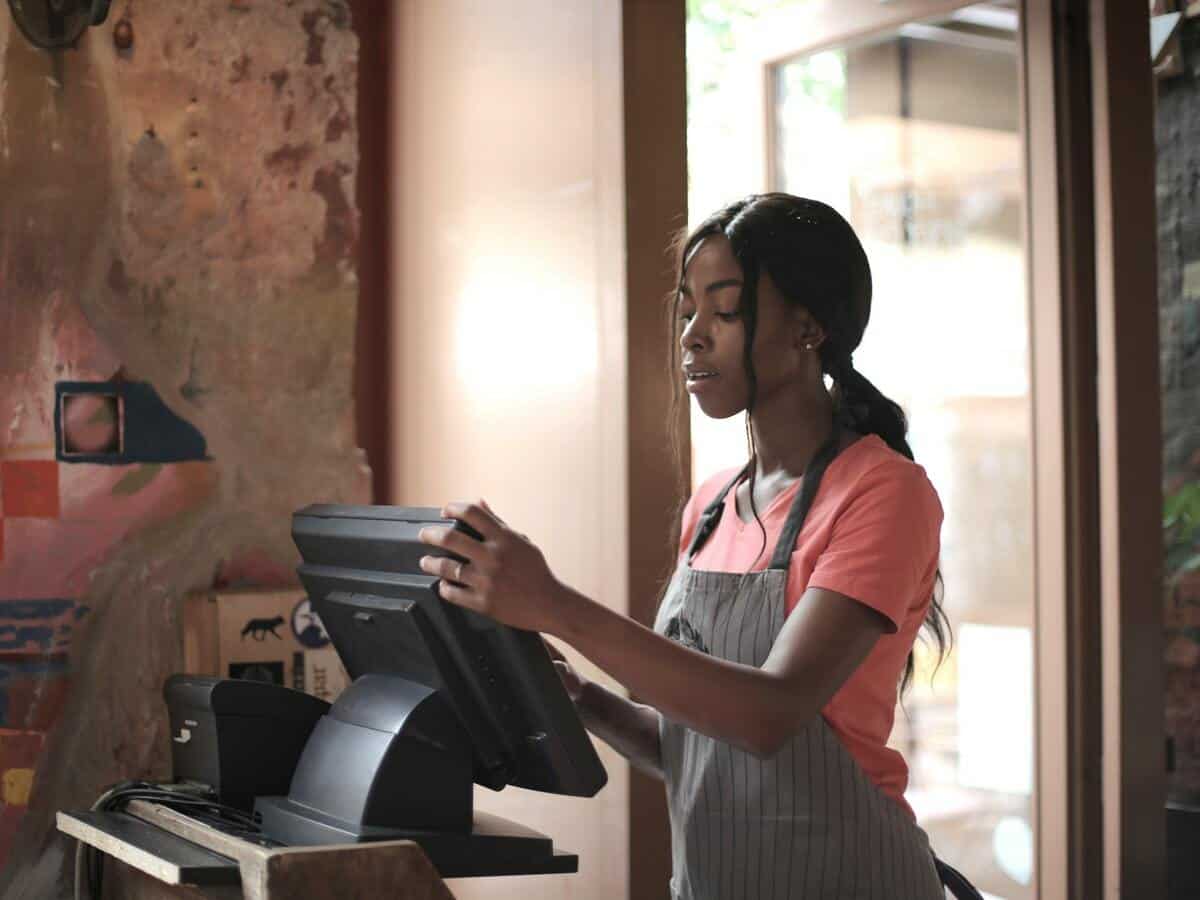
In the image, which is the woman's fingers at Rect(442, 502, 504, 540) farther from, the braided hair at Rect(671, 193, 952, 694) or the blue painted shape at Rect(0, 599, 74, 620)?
the blue painted shape at Rect(0, 599, 74, 620)

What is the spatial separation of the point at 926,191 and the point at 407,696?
2.53 metres

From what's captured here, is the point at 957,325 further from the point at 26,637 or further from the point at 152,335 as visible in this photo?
the point at 26,637

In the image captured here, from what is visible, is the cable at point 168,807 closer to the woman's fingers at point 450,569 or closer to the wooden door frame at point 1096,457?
the woman's fingers at point 450,569

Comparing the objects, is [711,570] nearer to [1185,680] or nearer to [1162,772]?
[1162,772]

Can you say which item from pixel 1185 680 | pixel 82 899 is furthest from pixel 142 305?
pixel 1185 680

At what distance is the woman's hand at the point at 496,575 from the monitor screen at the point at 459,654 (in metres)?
A: 0.02

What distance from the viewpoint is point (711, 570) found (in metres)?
1.82

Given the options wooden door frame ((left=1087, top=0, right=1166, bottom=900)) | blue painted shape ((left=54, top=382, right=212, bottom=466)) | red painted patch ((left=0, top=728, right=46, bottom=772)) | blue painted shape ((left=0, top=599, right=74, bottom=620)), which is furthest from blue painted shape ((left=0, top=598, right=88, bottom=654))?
wooden door frame ((left=1087, top=0, right=1166, bottom=900))

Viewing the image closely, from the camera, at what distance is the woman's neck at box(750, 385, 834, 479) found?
179 cm

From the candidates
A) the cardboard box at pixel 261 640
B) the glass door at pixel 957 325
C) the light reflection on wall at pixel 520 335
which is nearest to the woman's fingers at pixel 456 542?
the light reflection on wall at pixel 520 335

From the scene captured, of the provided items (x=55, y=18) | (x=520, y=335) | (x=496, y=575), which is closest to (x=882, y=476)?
(x=496, y=575)

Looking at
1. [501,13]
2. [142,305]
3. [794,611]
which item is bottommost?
[794,611]

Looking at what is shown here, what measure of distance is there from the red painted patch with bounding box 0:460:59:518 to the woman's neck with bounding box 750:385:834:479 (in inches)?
56.7

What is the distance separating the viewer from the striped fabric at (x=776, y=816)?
163cm
